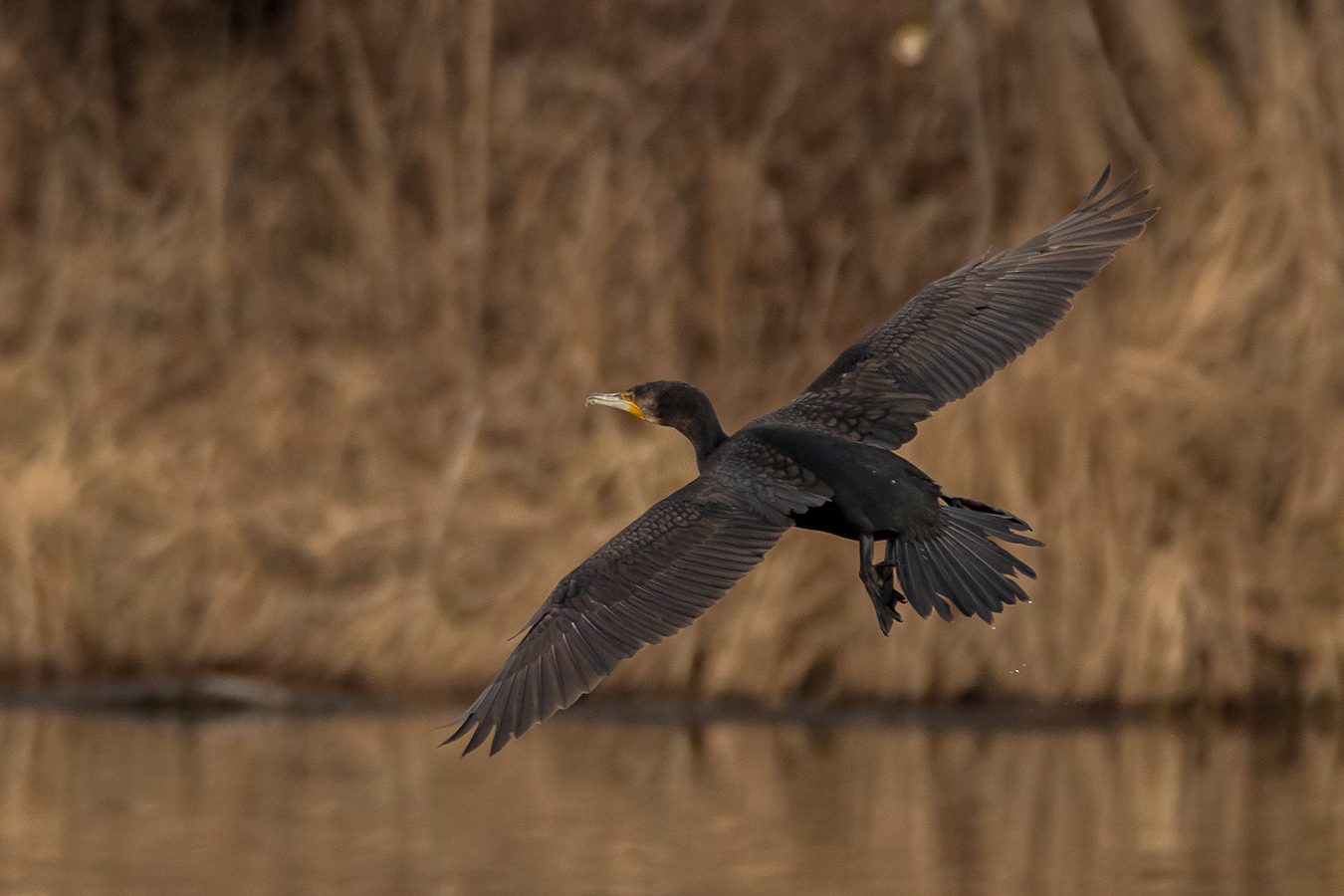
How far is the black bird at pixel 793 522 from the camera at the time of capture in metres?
3.78

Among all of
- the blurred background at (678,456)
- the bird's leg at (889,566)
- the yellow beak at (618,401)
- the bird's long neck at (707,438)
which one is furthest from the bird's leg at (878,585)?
the blurred background at (678,456)

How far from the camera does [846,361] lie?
4.45 meters

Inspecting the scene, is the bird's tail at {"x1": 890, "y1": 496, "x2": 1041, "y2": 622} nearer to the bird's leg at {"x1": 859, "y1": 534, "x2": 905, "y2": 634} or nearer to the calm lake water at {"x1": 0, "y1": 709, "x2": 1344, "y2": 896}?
the bird's leg at {"x1": 859, "y1": 534, "x2": 905, "y2": 634}

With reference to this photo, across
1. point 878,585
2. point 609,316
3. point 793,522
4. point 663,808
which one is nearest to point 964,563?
point 878,585

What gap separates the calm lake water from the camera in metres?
6.19

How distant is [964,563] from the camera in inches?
152

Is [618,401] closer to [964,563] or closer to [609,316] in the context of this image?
[964,563]

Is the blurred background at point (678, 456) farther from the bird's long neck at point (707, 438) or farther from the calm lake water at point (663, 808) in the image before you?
the bird's long neck at point (707, 438)

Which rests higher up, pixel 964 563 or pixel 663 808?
pixel 964 563

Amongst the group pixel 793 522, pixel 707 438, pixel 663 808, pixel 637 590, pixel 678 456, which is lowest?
pixel 663 808

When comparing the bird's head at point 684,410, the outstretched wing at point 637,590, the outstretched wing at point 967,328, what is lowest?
the outstretched wing at point 637,590

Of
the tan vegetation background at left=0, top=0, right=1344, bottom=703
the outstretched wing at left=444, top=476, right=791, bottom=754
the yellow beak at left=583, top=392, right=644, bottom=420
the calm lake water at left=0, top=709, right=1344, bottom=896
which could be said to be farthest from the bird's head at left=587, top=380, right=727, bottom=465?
the tan vegetation background at left=0, top=0, right=1344, bottom=703

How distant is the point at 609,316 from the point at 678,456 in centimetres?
98

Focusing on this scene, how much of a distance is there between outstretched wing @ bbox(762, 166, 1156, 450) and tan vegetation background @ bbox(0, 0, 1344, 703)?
11.3 feet
